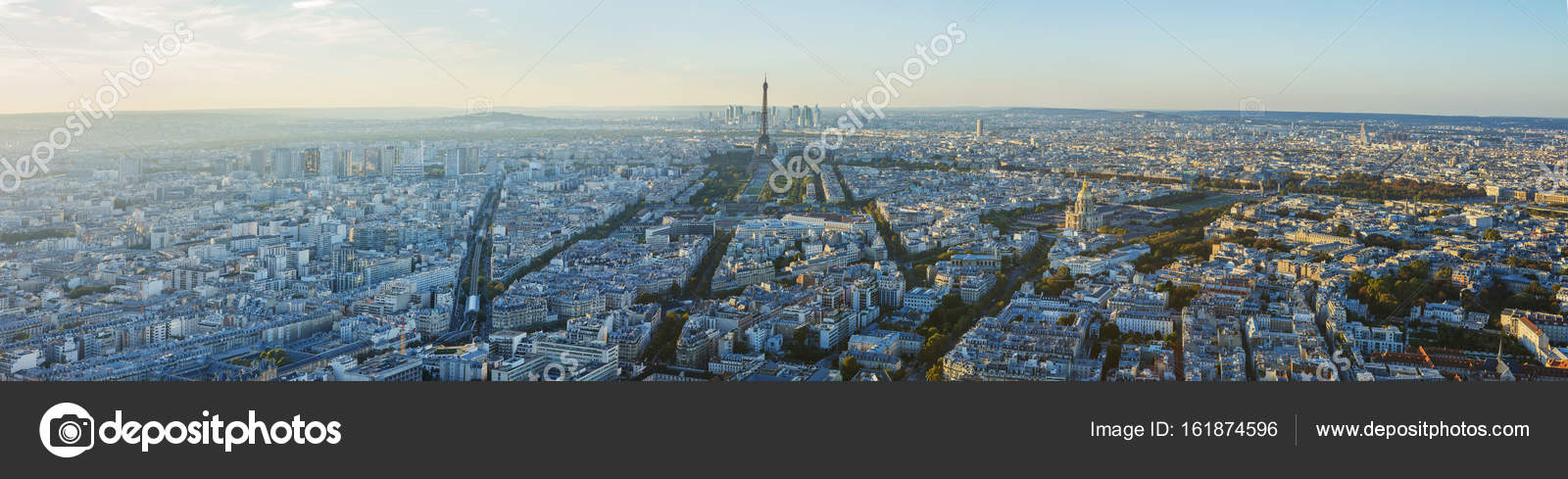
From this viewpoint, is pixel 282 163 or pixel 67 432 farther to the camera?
pixel 282 163

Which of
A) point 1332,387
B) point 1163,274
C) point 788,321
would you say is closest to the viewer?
point 1332,387

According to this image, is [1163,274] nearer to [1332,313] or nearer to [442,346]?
[1332,313]

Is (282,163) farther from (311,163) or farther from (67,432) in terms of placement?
(67,432)

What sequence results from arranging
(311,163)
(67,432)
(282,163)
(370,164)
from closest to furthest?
(67,432), (282,163), (311,163), (370,164)

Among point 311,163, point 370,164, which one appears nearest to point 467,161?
point 370,164

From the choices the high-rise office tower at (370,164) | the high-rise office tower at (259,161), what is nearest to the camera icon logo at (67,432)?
the high-rise office tower at (259,161)

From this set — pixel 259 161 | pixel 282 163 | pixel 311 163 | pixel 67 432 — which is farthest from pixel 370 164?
pixel 67 432

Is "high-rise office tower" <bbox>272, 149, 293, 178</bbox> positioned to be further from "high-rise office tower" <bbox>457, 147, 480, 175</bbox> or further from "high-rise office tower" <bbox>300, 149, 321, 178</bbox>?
"high-rise office tower" <bbox>457, 147, 480, 175</bbox>

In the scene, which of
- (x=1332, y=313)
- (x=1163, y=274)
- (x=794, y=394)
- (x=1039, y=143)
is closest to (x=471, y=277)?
(x=1163, y=274)

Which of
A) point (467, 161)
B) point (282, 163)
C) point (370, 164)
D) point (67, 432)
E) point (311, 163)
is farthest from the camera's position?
point (467, 161)
